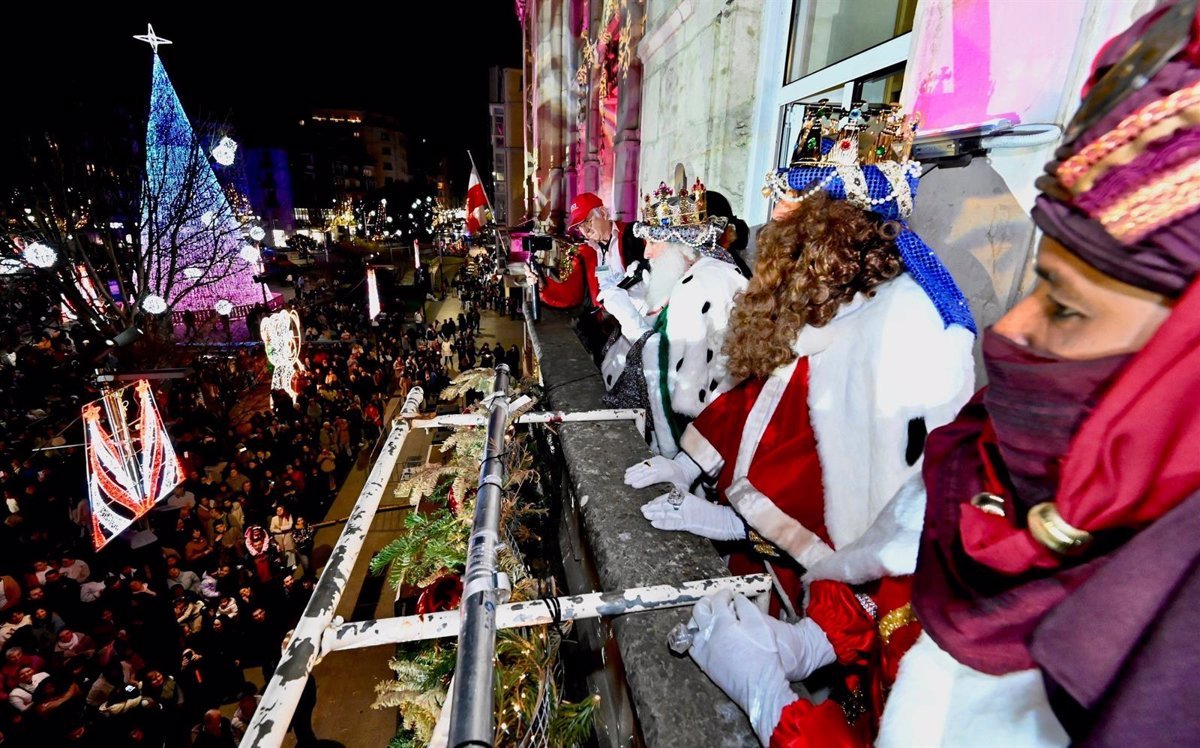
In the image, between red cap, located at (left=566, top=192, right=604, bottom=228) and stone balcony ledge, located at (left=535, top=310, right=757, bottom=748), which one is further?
red cap, located at (left=566, top=192, right=604, bottom=228)

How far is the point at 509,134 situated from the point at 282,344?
24.3 m

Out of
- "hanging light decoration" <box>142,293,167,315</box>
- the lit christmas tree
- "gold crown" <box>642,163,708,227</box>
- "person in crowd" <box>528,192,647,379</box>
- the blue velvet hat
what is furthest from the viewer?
the lit christmas tree

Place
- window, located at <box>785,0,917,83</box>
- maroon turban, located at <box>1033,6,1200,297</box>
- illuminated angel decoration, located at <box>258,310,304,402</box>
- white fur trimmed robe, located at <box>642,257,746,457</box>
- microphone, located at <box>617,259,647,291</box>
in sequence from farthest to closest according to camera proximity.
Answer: illuminated angel decoration, located at <box>258,310,304,402</box> → microphone, located at <box>617,259,647,291</box> → window, located at <box>785,0,917,83</box> → white fur trimmed robe, located at <box>642,257,746,457</box> → maroon turban, located at <box>1033,6,1200,297</box>

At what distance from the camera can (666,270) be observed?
3.45 meters

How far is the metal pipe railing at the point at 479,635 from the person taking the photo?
763mm

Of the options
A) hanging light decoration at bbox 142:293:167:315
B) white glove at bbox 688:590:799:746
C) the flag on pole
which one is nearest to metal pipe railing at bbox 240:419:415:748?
white glove at bbox 688:590:799:746

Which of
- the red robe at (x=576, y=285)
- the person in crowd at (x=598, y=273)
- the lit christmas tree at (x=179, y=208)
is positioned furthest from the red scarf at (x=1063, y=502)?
the lit christmas tree at (x=179, y=208)

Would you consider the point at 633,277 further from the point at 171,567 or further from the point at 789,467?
the point at 171,567

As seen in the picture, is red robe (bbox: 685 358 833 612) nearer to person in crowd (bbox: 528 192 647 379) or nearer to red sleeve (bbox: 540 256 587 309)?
person in crowd (bbox: 528 192 647 379)

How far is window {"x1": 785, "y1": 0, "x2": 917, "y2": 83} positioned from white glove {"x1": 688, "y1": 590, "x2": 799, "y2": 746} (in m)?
3.22

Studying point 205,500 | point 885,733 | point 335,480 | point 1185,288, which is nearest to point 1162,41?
point 1185,288

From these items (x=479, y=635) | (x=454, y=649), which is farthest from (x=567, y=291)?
(x=479, y=635)

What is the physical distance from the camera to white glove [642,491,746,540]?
6.04 ft

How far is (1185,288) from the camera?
0.60 meters
